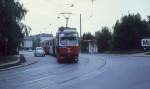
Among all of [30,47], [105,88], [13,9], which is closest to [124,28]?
[13,9]

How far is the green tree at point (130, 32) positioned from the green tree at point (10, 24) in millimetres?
35411

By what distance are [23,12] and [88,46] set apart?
57.3 m

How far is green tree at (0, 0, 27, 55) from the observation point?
52334mm

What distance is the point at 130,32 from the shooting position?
9112 centimetres

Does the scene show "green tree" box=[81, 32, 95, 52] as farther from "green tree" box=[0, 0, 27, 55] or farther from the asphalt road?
the asphalt road

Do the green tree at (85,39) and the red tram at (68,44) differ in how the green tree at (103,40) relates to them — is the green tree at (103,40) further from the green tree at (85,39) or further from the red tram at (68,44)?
the red tram at (68,44)

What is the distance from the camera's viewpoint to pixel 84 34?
13025 cm

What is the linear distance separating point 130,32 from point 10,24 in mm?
42066

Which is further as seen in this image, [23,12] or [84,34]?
[84,34]

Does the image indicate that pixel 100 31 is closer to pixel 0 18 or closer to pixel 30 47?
pixel 0 18

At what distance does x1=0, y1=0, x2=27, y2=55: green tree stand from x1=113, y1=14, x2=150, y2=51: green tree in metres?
35.4

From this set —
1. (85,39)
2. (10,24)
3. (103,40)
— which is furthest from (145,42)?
(85,39)

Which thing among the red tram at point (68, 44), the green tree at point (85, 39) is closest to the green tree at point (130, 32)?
the green tree at point (85, 39)

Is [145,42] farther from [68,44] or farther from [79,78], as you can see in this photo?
[79,78]
